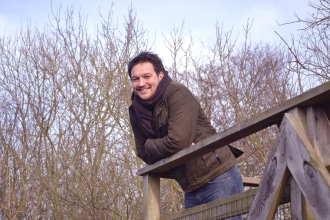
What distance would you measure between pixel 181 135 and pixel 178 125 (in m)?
0.07

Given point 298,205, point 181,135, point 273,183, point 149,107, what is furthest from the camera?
point 149,107

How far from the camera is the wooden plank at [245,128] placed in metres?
2.33

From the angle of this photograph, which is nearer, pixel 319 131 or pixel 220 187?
pixel 319 131

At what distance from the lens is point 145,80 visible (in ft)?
12.3

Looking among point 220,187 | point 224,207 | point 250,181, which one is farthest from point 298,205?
point 250,181

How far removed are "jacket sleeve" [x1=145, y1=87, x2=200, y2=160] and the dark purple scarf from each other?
0.33 ft

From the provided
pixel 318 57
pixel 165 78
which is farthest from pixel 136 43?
pixel 165 78

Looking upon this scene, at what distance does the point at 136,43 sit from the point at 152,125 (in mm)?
8810

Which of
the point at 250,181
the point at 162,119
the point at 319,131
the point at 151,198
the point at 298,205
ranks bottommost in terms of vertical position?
the point at 298,205

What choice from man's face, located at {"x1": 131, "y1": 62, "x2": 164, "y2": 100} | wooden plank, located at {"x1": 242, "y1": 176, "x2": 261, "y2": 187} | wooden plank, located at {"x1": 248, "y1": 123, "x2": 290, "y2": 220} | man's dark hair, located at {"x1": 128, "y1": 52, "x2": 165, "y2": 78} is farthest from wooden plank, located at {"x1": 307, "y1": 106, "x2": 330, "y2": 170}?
wooden plank, located at {"x1": 242, "y1": 176, "x2": 261, "y2": 187}

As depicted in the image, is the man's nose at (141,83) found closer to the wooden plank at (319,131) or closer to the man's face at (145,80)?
the man's face at (145,80)

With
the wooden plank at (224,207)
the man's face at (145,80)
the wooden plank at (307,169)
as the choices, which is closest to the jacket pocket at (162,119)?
the man's face at (145,80)

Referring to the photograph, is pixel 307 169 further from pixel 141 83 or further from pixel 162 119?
pixel 141 83

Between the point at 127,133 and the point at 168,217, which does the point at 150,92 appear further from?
the point at 127,133
